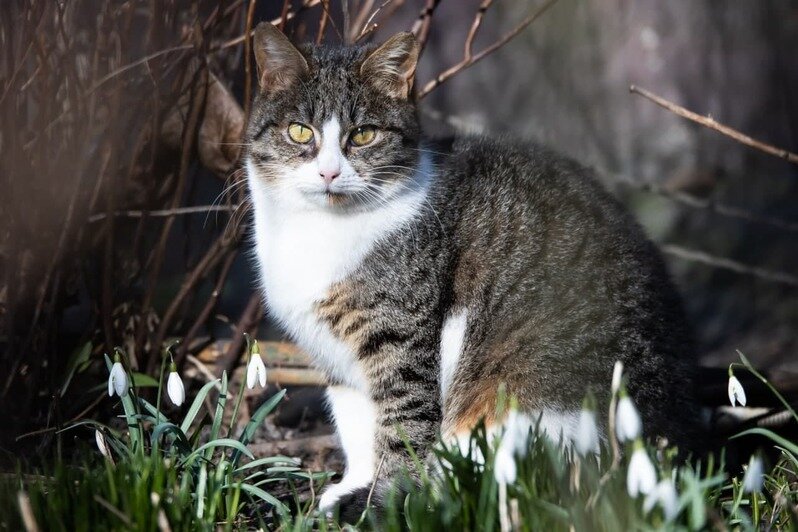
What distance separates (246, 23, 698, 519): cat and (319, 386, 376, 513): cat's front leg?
10 millimetres

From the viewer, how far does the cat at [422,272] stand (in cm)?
329

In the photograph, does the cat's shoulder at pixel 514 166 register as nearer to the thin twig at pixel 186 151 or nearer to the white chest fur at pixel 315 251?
the white chest fur at pixel 315 251

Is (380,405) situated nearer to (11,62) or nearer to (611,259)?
(611,259)

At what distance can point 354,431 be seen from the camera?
3.69 m

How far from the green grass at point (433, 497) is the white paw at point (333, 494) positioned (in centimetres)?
8

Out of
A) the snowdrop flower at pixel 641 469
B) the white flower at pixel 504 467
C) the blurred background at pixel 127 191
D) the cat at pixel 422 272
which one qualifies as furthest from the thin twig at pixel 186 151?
the snowdrop flower at pixel 641 469

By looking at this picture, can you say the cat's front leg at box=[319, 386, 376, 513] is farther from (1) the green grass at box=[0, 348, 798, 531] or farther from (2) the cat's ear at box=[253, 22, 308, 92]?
(2) the cat's ear at box=[253, 22, 308, 92]

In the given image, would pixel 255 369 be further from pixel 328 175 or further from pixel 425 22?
pixel 425 22

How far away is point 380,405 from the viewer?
11.0 ft

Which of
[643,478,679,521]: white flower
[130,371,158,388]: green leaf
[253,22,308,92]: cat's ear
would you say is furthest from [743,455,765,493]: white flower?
[130,371,158,388]: green leaf

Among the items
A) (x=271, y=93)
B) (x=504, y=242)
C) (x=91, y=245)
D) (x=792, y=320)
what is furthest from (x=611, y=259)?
(x=792, y=320)

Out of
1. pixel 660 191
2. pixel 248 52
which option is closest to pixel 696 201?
pixel 660 191

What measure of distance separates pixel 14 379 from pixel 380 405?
155 cm

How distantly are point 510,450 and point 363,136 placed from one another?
1541 mm
